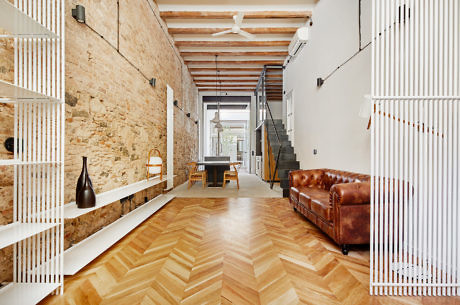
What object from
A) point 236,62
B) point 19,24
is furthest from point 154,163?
point 236,62

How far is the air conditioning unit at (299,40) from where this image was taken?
16.8 feet

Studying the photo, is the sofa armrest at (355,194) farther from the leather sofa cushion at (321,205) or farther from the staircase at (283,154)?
the staircase at (283,154)

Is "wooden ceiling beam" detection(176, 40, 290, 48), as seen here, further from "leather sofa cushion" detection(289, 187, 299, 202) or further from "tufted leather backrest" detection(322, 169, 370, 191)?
"leather sofa cushion" detection(289, 187, 299, 202)

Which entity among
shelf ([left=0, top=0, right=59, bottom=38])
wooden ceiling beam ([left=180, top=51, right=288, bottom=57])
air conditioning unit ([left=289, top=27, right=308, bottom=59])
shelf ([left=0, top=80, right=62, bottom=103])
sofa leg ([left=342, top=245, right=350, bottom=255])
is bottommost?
sofa leg ([left=342, top=245, right=350, bottom=255])

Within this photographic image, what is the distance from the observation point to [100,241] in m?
2.41

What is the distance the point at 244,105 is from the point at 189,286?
36.6 feet

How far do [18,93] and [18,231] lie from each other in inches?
35.7

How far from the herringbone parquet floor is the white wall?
144 cm

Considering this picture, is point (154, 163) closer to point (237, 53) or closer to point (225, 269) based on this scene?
point (225, 269)

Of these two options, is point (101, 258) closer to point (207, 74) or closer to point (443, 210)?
point (443, 210)

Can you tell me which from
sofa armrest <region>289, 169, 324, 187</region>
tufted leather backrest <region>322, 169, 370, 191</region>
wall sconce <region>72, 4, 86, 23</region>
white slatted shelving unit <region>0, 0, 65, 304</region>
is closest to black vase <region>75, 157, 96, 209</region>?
white slatted shelving unit <region>0, 0, 65, 304</region>

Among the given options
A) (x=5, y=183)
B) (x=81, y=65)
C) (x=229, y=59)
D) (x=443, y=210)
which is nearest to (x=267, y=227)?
(x=443, y=210)

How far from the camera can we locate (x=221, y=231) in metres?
2.85

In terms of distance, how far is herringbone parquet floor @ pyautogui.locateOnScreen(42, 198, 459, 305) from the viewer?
158cm
